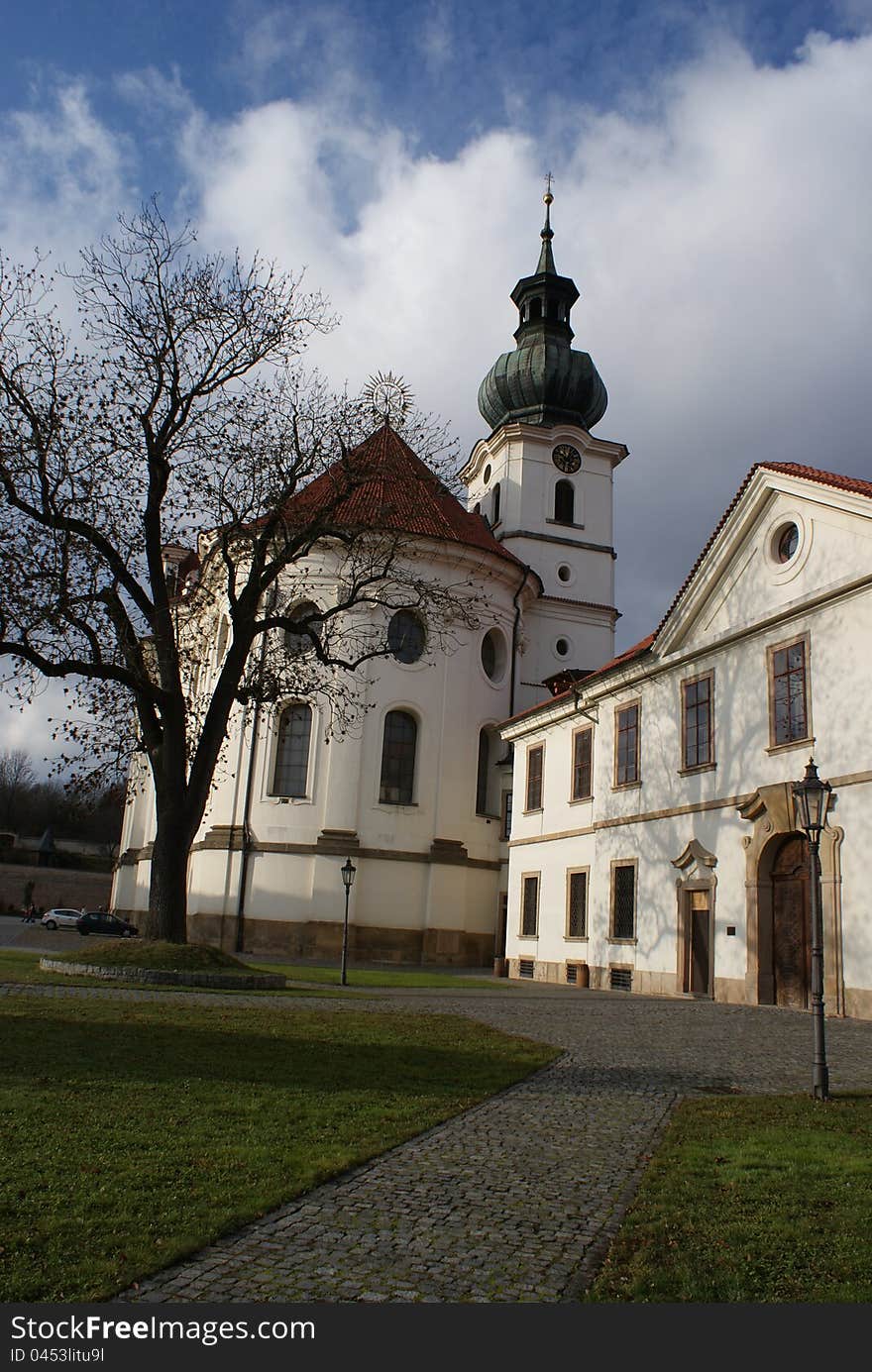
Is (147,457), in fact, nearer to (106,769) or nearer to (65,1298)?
(106,769)

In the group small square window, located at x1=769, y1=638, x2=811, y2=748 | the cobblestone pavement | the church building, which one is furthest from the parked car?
the cobblestone pavement

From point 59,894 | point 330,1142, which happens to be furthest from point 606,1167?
point 59,894

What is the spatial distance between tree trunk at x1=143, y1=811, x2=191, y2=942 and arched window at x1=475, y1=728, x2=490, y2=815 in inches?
723

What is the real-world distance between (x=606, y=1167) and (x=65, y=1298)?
Result: 3804mm

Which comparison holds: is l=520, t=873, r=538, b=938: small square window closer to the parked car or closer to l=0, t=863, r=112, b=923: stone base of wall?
the parked car

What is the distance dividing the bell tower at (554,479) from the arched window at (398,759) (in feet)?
27.4

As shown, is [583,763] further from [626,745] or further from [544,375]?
[544,375]

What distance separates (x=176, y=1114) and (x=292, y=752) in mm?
28953

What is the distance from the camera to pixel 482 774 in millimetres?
38344

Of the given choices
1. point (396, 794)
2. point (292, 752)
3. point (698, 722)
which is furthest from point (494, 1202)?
point (292, 752)

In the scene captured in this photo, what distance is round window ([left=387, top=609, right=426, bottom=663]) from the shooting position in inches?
1464

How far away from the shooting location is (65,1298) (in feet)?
13.6

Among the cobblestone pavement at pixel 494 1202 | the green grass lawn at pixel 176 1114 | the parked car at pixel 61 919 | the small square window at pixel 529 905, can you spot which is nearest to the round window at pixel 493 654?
the small square window at pixel 529 905

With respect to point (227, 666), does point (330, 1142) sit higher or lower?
lower
